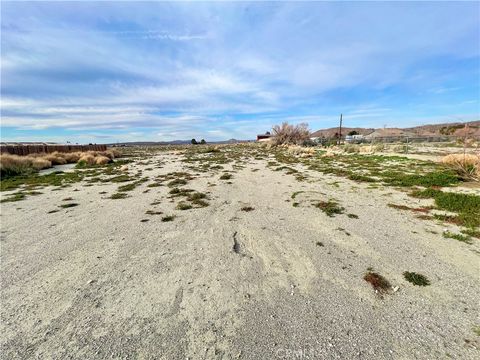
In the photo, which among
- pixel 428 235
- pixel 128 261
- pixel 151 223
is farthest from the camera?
pixel 151 223

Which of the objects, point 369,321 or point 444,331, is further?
point 369,321

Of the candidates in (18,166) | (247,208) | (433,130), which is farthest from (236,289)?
(433,130)

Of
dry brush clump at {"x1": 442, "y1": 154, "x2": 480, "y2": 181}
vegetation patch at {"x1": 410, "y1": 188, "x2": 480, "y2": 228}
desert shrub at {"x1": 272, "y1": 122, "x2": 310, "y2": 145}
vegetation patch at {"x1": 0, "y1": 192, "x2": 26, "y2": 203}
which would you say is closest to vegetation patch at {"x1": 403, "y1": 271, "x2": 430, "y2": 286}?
vegetation patch at {"x1": 410, "y1": 188, "x2": 480, "y2": 228}

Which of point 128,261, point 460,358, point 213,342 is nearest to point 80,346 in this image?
point 213,342

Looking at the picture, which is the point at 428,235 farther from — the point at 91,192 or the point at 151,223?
the point at 91,192

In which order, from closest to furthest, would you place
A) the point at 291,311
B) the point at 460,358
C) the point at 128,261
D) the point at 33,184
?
the point at 460,358 < the point at 291,311 < the point at 128,261 < the point at 33,184

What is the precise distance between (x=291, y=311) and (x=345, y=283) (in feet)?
3.24

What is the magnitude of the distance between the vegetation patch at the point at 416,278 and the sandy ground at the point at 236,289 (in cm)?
8

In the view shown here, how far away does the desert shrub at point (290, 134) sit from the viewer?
47844 mm

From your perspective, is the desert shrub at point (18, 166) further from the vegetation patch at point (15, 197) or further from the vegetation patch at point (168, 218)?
the vegetation patch at point (168, 218)

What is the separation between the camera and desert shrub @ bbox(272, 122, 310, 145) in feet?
157

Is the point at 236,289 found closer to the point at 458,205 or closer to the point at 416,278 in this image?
the point at 416,278

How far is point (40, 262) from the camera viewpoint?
177 inches

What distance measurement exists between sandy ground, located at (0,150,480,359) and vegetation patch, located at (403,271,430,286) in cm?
8
